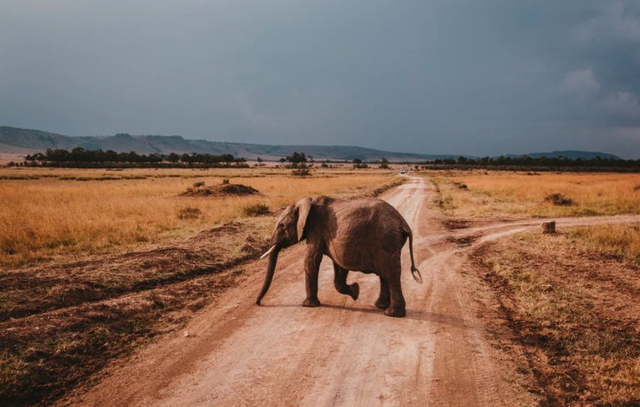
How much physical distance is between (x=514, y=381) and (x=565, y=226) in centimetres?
1504

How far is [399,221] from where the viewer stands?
6895 mm

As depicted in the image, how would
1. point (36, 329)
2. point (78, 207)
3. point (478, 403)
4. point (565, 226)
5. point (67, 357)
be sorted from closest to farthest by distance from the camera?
point (478, 403) → point (67, 357) → point (36, 329) → point (565, 226) → point (78, 207)

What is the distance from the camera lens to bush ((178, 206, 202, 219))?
18.7 metres

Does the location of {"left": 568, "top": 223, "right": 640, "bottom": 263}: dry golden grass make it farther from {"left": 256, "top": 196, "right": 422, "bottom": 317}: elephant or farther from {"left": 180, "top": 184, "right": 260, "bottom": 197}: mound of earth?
{"left": 180, "top": 184, "right": 260, "bottom": 197}: mound of earth

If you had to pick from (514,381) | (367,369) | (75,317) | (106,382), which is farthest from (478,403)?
(75,317)

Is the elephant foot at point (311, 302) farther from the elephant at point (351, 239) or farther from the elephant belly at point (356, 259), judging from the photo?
the elephant belly at point (356, 259)

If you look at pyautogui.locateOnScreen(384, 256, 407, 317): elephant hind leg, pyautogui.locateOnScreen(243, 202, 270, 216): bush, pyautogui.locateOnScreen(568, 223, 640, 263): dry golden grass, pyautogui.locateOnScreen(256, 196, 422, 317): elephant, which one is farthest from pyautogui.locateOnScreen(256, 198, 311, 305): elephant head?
pyautogui.locateOnScreen(243, 202, 270, 216): bush

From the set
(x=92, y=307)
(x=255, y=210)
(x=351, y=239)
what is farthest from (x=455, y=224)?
(x=92, y=307)

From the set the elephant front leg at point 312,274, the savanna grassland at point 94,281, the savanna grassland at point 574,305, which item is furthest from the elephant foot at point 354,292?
the savanna grassland at point 94,281

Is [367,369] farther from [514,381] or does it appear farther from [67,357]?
[67,357]

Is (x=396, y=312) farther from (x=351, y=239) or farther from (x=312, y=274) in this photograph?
(x=312, y=274)

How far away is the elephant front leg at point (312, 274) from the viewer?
7.24 meters

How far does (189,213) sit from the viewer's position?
63.4ft

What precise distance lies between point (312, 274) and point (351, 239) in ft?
3.88
